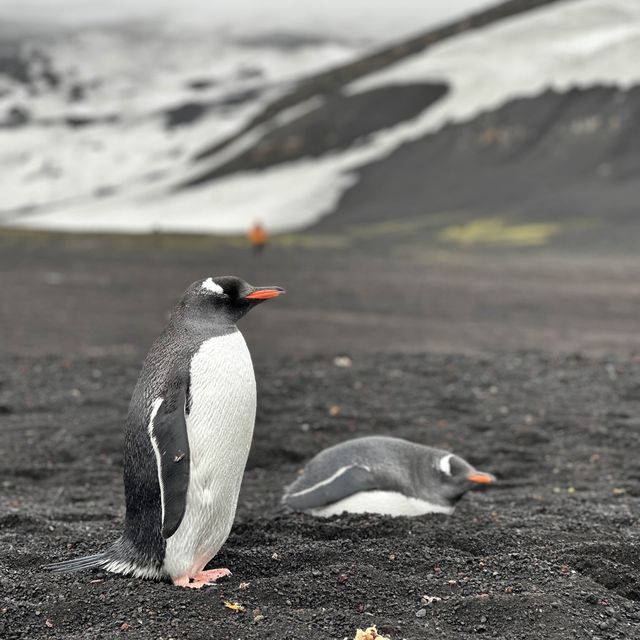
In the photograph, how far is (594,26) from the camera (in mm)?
104000

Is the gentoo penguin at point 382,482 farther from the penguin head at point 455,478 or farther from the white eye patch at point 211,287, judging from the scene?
the white eye patch at point 211,287

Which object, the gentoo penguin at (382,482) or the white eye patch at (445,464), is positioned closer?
the gentoo penguin at (382,482)

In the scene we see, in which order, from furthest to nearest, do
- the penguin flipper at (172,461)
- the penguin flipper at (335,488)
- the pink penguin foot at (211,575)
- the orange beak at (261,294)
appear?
the penguin flipper at (335,488) < the orange beak at (261,294) < the pink penguin foot at (211,575) < the penguin flipper at (172,461)

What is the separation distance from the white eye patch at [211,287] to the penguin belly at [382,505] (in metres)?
2.17

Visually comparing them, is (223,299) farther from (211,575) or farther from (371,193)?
(371,193)

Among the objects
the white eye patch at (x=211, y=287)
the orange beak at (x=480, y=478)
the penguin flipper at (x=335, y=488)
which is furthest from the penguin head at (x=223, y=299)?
the orange beak at (x=480, y=478)

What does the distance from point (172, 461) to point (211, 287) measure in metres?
1.01

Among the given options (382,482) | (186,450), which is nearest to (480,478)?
(382,482)

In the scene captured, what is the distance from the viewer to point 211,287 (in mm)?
5133

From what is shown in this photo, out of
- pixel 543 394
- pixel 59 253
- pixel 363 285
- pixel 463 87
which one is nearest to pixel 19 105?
pixel 463 87

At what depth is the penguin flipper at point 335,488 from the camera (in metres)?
6.54

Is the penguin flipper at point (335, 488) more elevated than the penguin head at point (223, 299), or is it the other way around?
the penguin head at point (223, 299)

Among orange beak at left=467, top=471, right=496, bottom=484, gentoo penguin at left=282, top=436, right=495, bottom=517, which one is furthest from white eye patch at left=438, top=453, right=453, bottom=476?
orange beak at left=467, top=471, right=496, bottom=484

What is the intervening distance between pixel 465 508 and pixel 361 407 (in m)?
3.74
